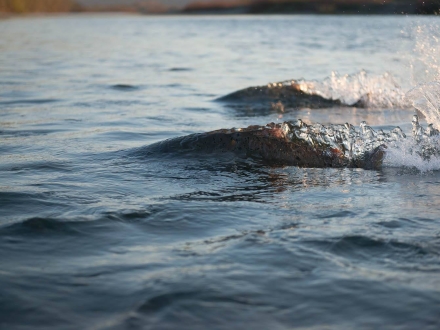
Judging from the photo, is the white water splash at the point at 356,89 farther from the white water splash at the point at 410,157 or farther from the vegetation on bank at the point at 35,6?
the vegetation on bank at the point at 35,6

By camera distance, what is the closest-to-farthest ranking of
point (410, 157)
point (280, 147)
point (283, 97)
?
point (410, 157)
point (280, 147)
point (283, 97)

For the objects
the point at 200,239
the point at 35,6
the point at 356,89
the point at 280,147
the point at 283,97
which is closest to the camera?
the point at 200,239

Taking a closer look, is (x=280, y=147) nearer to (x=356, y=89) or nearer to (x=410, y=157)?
(x=410, y=157)

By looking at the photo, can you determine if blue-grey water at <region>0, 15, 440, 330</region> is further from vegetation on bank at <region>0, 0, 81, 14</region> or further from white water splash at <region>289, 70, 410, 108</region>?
vegetation on bank at <region>0, 0, 81, 14</region>

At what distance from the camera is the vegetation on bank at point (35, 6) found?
13138cm

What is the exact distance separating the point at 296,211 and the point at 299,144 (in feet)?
6.99

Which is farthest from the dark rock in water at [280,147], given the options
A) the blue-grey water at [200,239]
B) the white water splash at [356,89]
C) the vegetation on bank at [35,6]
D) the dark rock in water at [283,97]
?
the vegetation on bank at [35,6]

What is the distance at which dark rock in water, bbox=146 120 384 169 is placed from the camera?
693 cm

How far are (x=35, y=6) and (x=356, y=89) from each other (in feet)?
438

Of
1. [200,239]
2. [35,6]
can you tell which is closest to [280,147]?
[200,239]

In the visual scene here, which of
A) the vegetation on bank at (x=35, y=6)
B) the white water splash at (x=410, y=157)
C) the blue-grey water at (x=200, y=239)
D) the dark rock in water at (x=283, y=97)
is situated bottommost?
the blue-grey water at (x=200, y=239)

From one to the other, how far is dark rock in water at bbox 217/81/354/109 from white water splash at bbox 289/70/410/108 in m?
0.15

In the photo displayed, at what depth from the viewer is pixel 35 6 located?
137 m

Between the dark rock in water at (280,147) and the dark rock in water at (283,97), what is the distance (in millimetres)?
5279
